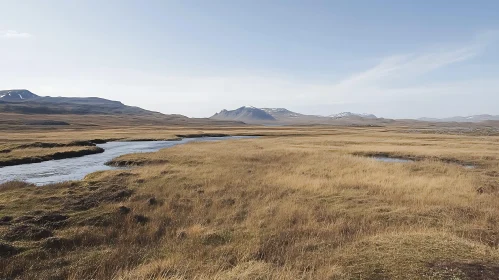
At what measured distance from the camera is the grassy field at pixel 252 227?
887 cm

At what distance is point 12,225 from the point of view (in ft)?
42.5

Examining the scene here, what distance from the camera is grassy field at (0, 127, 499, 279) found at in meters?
8.87

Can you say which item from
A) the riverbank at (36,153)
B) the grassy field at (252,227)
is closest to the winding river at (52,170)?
the riverbank at (36,153)

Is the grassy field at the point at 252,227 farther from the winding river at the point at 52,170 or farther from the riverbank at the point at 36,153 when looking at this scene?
the riverbank at the point at 36,153

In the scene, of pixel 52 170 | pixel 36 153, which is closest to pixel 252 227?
pixel 52 170

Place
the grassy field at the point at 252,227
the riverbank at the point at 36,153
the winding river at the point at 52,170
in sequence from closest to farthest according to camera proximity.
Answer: the grassy field at the point at 252,227
the winding river at the point at 52,170
the riverbank at the point at 36,153

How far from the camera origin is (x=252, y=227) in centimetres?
1292

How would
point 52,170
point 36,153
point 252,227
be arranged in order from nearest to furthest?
1. point 252,227
2. point 52,170
3. point 36,153

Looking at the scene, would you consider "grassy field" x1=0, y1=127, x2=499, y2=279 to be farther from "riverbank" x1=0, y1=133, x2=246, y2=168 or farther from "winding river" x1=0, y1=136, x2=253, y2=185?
"riverbank" x1=0, y1=133, x2=246, y2=168

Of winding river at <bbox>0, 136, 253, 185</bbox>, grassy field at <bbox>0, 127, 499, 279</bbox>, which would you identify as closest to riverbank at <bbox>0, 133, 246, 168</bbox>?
winding river at <bbox>0, 136, 253, 185</bbox>

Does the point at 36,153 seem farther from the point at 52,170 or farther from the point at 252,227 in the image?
the point at 252,227

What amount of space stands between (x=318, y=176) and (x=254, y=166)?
7.72 m

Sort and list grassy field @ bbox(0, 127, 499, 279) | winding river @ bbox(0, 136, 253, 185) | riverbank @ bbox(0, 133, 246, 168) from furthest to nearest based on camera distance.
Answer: riverbank @ bbox(0, 133, 246, 168)
winding river @ bbox(0, 136, 253, 185)
grassy field @ bbox(0, 127, 499, 279)

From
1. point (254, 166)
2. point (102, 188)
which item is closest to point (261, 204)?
point (102, 188)
